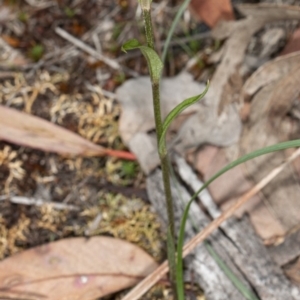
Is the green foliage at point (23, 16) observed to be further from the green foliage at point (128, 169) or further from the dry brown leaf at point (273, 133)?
the dry brown leaf at point (273, 133)

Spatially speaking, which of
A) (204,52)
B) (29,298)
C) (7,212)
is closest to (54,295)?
(29,298)

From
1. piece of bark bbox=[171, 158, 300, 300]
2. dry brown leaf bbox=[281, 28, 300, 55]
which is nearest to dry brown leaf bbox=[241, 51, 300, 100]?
dry brown leaf bbox=[281, 28, 300, 55]

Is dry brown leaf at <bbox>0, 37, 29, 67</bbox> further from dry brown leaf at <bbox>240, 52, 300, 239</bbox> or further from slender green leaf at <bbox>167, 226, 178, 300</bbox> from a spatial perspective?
slender green leaf at <bbox>167, 226, 178, 300</bbox>

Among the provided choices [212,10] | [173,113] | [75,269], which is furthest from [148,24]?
[212,10]

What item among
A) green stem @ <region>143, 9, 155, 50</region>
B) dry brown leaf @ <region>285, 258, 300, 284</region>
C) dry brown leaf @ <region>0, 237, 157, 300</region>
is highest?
dry brown leaf @ <region>0, 237, 157, 300</region>

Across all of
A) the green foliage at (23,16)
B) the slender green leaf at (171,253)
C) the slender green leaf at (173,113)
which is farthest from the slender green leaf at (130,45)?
the green foliage at (23,16)

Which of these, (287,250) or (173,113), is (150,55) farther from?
(287,250)

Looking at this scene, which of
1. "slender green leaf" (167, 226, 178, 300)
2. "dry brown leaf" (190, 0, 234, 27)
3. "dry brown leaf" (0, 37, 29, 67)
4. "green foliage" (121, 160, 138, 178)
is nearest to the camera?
"slender green leaf" (167, 226, 178, 300)

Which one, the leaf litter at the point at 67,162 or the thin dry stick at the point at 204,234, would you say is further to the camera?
the leaf litter at the point at 67,162
